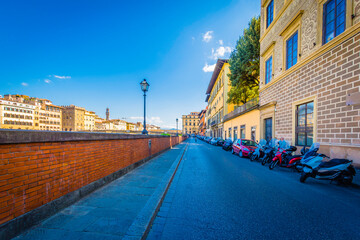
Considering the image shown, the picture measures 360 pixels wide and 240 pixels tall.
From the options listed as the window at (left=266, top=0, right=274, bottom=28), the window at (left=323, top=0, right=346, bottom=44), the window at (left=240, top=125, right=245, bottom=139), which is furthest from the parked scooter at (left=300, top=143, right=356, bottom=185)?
the window at (left=240, top=125, right=245, bottom=139)

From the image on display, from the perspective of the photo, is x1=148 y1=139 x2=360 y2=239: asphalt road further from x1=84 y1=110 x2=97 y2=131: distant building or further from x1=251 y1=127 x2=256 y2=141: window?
x1=84 y1=110 x2=97 y2=131: distant building

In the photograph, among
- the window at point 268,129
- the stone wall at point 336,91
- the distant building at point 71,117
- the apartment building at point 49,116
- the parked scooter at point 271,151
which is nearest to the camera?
the stone wall at point 336,91

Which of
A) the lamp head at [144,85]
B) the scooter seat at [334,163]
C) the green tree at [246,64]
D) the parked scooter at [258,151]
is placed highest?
the green tree at [246,64]

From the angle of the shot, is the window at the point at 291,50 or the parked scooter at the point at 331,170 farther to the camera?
the window at the point at 291,50

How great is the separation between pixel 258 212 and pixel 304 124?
A: 874cm

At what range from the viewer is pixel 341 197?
13.2 ft

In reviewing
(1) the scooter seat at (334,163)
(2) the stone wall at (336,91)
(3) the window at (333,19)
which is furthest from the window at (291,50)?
(1) the scooter seat at (334,163)

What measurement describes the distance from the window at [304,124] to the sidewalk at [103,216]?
9090 mm

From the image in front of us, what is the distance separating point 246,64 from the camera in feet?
66.4

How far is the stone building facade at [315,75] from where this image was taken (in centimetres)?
668

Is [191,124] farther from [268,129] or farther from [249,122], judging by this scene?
[268,129]

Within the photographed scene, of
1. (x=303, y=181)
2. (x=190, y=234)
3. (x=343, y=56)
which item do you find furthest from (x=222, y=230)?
(x=343, y=56)

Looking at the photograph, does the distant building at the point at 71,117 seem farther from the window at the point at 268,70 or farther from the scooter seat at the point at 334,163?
the scooter seat at the point at 334,163

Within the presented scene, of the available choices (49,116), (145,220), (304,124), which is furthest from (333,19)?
(49,116)
